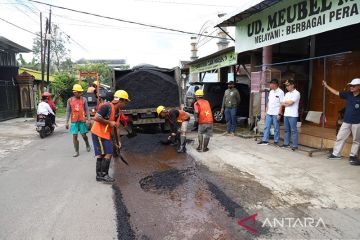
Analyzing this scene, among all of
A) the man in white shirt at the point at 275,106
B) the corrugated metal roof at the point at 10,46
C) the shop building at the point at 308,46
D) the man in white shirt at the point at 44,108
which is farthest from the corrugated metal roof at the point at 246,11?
the corrugated metal roof at the point at 10,46

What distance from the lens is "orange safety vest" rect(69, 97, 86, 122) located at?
786 cm

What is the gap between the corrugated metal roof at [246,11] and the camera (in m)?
8.27

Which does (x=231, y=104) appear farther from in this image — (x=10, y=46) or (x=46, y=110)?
(x=10, y=46)

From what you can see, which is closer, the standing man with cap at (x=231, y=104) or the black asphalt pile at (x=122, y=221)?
the black asphalt pile at (x=122, y=221)

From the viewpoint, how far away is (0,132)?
1248 cm

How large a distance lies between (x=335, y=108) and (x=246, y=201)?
20.5 ft

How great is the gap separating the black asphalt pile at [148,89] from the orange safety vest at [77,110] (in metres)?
1.79

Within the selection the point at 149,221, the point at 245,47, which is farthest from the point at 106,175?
the point at 245,47

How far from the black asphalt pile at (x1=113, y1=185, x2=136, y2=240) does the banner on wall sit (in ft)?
17.3

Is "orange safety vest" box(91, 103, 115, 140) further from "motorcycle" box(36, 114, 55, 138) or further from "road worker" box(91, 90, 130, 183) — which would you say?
"motorcycle" box(36, 114, 55, 138)

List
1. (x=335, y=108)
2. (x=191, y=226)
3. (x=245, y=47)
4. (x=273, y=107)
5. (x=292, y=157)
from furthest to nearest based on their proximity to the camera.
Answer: (x=245, y=47), (x=335, y=108), (x=273, y=107), (x=292, y=157), (x=191, y=226)

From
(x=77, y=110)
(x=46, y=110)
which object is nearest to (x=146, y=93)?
(x=77, y=110)

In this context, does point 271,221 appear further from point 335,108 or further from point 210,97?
point 210,97

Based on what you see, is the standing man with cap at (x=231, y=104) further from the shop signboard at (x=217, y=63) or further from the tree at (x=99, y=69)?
the tree at (x=99, y=69)
